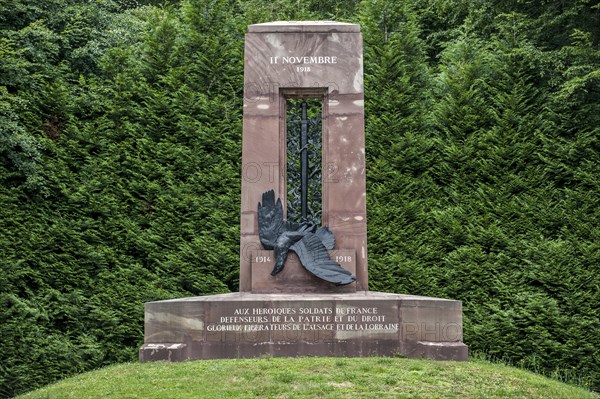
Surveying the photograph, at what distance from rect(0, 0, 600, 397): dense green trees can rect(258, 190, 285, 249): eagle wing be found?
7.19ft

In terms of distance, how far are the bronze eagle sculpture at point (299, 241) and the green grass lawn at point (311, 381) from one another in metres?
2.08

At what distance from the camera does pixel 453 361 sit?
31.6 feet

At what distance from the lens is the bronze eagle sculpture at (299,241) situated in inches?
441

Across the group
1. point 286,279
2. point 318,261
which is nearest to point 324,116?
point 318,261

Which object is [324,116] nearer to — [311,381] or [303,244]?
[303,244]

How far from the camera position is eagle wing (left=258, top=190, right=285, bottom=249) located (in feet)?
37.8

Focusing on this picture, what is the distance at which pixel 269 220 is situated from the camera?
11609mm

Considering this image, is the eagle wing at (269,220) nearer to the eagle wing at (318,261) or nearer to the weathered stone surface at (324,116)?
the weathered stone surface at (324,116)

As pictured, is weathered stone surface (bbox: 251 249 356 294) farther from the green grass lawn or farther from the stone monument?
the green grass lawn

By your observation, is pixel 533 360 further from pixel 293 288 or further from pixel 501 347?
pixel 293 288

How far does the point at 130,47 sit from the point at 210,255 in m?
4.90

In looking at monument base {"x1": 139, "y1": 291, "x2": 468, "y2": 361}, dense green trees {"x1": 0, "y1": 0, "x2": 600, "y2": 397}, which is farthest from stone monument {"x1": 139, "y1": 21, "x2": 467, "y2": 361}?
dense green trees {"x1": 0, "y1": 0, "x2": 600, "y2": 397}

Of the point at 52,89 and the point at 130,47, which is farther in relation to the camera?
the point at 130,47

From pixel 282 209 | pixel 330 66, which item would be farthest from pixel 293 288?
pixel 330 66
